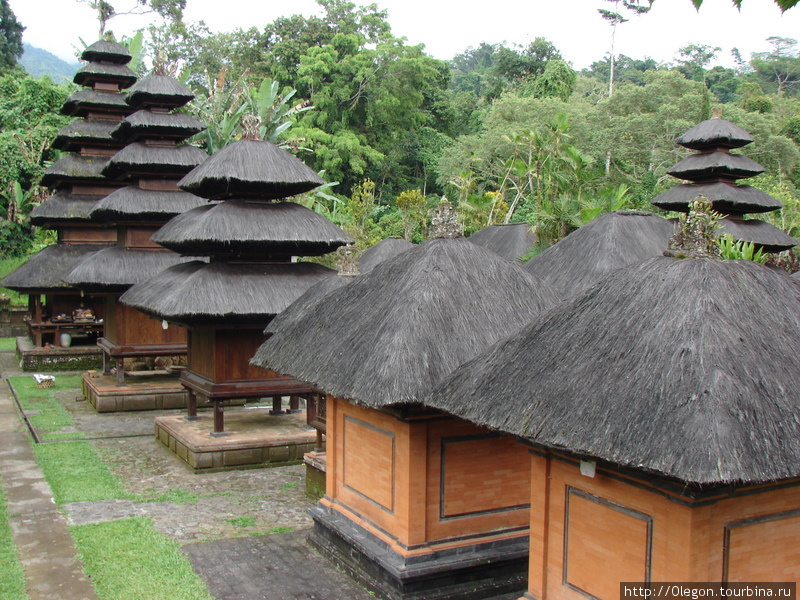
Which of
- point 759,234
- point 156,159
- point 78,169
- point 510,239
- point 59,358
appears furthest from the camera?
point 59,358

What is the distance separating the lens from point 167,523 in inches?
411

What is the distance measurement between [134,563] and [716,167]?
14528 millimetres

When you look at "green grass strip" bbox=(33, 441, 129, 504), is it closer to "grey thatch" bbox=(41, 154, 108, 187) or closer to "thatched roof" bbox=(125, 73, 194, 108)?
"thatched roof" bbox=(125, 73, 194, 108)

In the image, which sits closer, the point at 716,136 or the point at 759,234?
the point at 716,136

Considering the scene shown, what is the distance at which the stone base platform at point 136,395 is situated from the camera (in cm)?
1747

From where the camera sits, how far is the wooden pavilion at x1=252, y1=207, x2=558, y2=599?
307 inches

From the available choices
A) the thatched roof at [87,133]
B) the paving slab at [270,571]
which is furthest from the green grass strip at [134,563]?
the thatched roof at [87,133]

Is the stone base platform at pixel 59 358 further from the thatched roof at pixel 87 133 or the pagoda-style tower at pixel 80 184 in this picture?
the thatched roof at pixel 87 133

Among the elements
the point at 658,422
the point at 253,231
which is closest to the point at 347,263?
the point at 253,231

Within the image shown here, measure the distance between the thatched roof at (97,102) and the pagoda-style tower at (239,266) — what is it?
31.0 ft

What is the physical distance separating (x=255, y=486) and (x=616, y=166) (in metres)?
27.3

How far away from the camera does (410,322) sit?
786 cm

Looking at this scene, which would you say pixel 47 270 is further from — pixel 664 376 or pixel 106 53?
pixel 664 376

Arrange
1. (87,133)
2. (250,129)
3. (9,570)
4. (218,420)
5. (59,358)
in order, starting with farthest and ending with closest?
(59,358)
(87,133)
(250,129)
(218,420)
(9,570)
